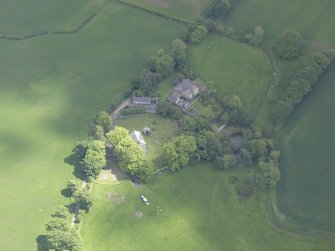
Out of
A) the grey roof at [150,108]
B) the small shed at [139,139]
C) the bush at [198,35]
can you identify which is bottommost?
the small shed at [139,139]

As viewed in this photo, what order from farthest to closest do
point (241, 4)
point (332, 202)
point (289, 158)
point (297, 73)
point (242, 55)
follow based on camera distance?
point (241, 4)
point (242, 55)
point (297, 73)
point (289, 158)
point (332, 202)

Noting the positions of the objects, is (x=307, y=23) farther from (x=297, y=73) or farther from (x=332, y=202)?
(x=332, y=202)

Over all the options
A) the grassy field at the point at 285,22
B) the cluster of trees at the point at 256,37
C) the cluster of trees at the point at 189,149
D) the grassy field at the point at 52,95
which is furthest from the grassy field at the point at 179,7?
the cluster of trees at the point at 189,149

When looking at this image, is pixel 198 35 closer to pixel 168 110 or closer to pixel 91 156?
pixel 168 110

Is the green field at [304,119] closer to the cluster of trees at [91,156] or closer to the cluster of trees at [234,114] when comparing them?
the cluster of trees at [234,114]

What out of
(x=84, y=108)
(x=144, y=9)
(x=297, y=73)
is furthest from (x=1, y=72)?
(x=297, y=73)
